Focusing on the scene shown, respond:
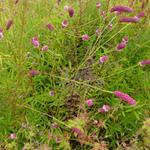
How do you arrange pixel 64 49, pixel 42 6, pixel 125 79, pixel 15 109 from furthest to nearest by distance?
pixel 42 6 → pixel 64 49 → pixel 125 79 → pixel 15 109

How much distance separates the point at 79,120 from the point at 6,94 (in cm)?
57

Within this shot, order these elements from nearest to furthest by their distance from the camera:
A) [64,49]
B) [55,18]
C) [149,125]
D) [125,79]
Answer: [149,125]
[125,79]
[64,49]
[55,18]

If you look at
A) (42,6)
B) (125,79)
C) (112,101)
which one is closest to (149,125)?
(112,101)

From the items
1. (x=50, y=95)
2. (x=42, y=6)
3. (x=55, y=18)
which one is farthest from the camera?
(x=42, y=6)

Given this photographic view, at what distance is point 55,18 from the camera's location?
1.73 m

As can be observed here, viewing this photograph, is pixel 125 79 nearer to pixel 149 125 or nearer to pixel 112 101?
pixel 112 101

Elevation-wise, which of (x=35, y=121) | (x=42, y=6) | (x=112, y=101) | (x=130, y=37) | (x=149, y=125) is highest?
(x=42, y=6)

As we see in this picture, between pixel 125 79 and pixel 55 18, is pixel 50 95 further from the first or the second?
pixel 55 18

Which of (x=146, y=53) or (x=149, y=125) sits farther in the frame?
(x=146, y=53)

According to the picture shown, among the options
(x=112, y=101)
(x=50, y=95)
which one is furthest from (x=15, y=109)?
(x=112, y=101)

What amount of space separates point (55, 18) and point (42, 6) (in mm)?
714

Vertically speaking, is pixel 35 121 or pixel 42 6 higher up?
pixel 42 6

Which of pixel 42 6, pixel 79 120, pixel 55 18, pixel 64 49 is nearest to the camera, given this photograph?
pixel 79 120

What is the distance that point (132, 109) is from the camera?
3.33 ft
